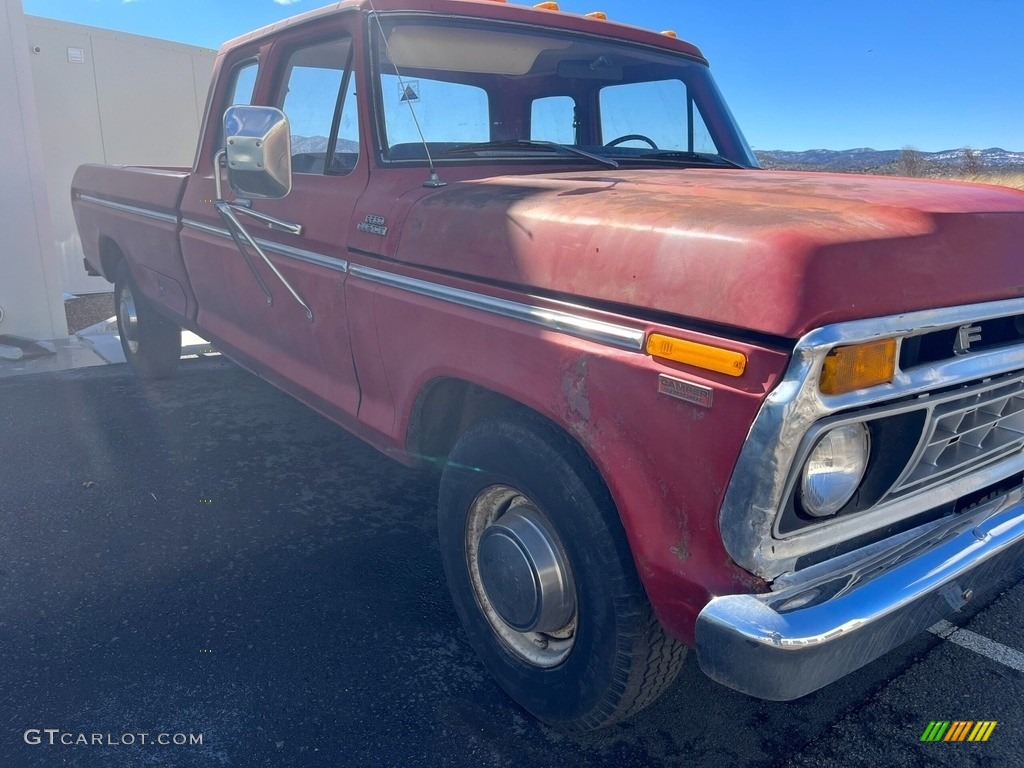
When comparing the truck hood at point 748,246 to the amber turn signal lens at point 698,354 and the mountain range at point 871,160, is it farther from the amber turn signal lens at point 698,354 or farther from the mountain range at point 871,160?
the mountain range at point 871,160

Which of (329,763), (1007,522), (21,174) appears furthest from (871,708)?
(21,174)

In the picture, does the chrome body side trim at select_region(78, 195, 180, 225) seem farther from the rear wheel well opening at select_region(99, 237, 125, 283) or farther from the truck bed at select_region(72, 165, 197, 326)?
the rear wheel well opening at select_region(99, 237, 125, 283)

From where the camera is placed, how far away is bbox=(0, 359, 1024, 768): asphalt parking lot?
215 centimetres

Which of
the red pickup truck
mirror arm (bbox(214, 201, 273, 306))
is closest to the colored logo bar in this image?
the red pickup truck

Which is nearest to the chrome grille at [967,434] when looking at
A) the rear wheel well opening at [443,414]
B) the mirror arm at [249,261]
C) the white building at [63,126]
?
the rear wheel well opening at [443,414]

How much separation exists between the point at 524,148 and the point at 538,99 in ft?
1.79

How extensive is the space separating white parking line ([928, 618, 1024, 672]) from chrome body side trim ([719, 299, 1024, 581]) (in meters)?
1.24

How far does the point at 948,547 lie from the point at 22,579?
123 inches

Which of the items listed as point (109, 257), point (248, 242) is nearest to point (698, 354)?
point (248, 242)

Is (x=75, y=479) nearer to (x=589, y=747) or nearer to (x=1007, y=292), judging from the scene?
(x=589, y=747)

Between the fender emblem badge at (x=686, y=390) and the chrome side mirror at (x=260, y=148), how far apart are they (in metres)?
1.58

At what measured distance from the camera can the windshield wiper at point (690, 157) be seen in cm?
312

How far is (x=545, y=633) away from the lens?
2.18m

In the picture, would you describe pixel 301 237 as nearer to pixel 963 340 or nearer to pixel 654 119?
pixel 654 119
